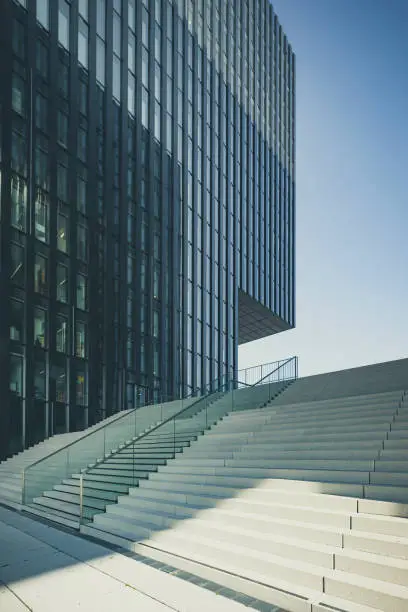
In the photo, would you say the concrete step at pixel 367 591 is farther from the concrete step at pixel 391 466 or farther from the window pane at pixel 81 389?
the window pane at pixel 81 389

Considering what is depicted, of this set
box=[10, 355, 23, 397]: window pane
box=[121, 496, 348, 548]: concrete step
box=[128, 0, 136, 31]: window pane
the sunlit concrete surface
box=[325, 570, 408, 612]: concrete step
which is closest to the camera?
box=[325, 570, 408, 612]: concrete step

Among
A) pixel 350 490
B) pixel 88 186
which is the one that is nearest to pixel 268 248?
pixel 88 186

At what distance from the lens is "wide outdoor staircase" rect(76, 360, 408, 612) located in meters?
6.25

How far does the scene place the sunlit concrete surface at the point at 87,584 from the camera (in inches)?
241

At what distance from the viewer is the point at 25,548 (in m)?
8.93

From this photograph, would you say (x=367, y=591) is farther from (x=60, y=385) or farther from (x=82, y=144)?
(x=82, y=144)

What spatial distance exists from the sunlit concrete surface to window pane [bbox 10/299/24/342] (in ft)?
45.0

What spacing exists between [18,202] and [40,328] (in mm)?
5696

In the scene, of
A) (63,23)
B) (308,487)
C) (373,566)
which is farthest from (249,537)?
(63,23)

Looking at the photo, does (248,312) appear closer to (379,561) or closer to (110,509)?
(110,509)

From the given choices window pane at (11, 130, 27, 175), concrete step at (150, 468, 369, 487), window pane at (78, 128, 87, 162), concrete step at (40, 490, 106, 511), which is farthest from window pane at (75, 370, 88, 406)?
concrete step at (150, 468, 369, 487)

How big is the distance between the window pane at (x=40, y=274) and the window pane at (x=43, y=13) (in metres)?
11.8

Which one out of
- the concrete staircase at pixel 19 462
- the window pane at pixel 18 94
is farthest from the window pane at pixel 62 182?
the concrete staircase at pixel 19 462

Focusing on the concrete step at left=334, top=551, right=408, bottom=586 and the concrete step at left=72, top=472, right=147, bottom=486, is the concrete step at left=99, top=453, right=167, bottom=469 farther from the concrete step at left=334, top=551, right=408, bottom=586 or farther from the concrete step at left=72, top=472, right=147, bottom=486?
the concrete step at left=334, top=551, right=408, bottom=586
